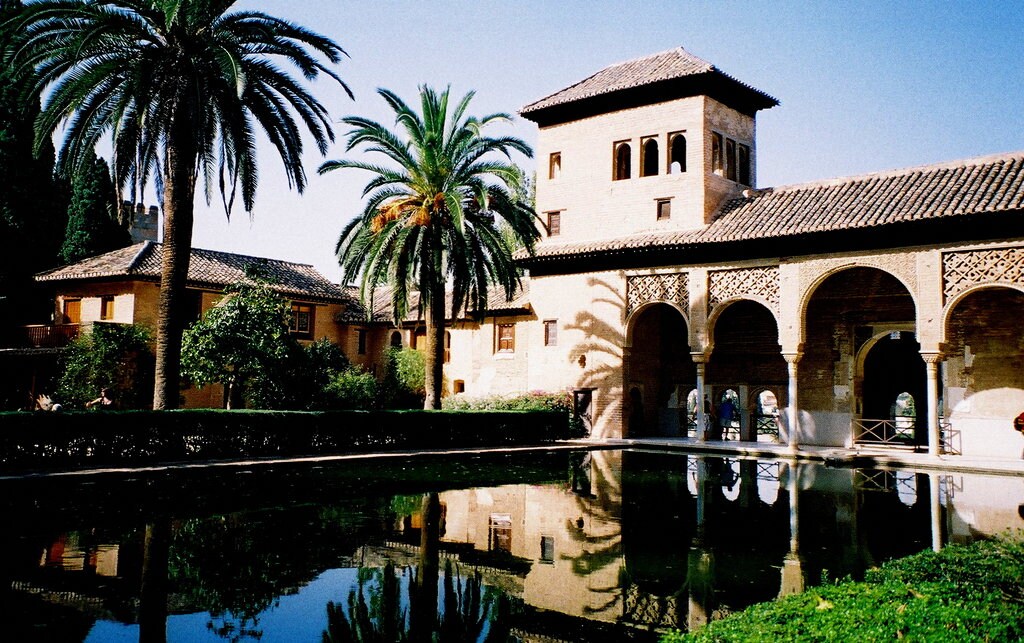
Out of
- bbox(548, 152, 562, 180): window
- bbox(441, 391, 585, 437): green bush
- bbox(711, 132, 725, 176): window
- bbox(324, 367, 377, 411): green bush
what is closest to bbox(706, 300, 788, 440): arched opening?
bbox(711, 132, 725, 176): window

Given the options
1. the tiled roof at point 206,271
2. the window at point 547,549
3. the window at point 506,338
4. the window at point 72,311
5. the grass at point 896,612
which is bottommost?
the window at point 547,549

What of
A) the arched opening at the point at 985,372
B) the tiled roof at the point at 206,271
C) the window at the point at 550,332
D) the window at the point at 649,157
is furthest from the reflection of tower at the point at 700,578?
the tiled roof at the point at 206,271

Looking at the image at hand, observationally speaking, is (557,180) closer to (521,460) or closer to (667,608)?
(521,460)

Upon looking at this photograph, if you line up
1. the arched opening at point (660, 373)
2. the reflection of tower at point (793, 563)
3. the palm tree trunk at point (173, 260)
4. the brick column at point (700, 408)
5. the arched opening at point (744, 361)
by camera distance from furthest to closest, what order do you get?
the arched opening at point (660, 373) → the arched opening at point (744, 361) → the brick column at point (700, 408) → the palm tree trunk at point (173, 260) → the reflection of tower at point (793, 563)

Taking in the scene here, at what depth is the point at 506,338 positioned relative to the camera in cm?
3198

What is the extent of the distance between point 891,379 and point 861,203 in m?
7.24

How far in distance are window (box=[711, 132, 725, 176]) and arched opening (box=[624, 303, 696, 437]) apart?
474cm

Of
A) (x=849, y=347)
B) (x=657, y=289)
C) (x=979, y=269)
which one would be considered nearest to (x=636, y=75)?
(x=657, y=289)

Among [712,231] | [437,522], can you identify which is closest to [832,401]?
[712,231]

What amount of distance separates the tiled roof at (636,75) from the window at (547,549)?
19222 millimetres

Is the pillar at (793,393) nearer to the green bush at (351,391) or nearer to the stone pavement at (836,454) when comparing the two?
Result: the stone pavement at (836,454)

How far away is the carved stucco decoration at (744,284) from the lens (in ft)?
79.1

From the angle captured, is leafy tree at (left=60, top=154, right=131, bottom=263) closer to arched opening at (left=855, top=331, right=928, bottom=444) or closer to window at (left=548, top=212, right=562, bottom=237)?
window at (left=548, top=212, right=562, bottom=237)

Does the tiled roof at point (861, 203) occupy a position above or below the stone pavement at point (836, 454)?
above
